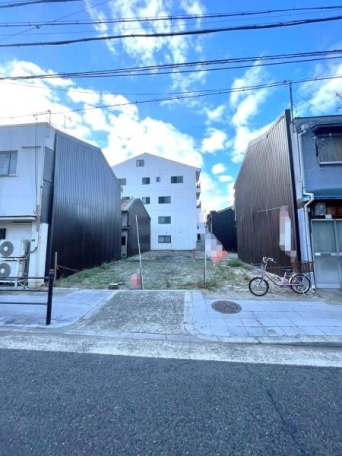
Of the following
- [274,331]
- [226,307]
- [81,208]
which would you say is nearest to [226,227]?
[81,208]

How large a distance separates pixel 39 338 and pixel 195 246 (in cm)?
2322

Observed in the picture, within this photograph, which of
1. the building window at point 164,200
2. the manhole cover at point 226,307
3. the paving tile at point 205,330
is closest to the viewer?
the paving tile at point 205,330

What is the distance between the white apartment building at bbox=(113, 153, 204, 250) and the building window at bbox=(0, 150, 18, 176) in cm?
1915

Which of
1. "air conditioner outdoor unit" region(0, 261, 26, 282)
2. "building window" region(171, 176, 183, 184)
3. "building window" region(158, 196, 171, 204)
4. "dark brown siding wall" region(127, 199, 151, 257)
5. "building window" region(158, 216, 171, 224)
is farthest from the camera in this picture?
"building window" region(171, 176, 183, 184)

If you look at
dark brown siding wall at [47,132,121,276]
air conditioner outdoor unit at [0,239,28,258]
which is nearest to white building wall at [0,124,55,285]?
air conditioner outdoor unit at [0,239,28,258]

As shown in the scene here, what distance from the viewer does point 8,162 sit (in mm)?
8469

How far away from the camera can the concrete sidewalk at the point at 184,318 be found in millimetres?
3924

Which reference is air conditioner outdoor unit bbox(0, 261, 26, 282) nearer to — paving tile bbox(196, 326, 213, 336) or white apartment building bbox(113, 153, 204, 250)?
paving tile bbox(196, 326, 213, 336)

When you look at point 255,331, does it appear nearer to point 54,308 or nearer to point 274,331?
point 274,331

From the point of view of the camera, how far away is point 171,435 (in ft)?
6.03

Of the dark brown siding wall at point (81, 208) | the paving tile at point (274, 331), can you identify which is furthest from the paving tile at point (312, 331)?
the dark brown siding wall at point (81, 208)

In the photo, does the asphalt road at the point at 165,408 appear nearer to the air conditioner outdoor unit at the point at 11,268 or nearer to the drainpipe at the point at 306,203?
the drainpipe at the point at 306,203

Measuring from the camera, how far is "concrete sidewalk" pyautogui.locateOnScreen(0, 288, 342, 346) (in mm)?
3924

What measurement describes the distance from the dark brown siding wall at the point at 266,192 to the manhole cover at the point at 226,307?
3.44 m
